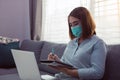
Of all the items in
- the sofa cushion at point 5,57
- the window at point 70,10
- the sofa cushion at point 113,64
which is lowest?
the sofa cushion at point 5,57

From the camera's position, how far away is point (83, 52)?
1.68 metres

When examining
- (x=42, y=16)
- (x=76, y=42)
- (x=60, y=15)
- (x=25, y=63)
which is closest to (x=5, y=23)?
(x=42, y=16)

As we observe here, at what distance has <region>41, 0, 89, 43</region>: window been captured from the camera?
9.82ft

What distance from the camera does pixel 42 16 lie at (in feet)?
11.4

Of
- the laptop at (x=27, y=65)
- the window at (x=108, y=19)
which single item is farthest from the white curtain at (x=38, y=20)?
the laptop at (x=27, y=65)

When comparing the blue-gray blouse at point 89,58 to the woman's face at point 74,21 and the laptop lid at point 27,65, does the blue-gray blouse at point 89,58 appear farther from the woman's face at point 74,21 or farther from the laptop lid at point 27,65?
the laptop lid at point 27,65

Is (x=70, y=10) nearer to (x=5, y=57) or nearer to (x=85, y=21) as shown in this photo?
(x=5, y=57)

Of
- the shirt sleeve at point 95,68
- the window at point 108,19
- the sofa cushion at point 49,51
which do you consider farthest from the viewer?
the sofa cushion at point 49,51

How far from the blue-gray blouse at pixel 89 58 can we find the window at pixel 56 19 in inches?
44.2

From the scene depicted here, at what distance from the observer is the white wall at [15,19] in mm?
3592

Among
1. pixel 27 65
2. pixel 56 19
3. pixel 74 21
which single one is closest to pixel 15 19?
pixel 56 19

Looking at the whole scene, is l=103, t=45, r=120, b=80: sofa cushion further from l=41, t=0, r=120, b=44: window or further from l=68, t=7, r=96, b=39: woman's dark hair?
l=41, t=0, r=120, b=44: window

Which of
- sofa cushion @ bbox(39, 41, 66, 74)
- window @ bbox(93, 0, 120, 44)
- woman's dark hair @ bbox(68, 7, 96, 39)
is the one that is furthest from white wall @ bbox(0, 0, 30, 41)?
woman's dark hair @ bbox(68, 7, 96, 39)

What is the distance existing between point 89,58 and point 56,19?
5.29 feet
